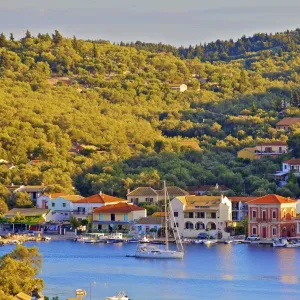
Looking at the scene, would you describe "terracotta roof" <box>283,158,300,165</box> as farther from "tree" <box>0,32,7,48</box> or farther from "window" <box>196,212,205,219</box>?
"tree" <box>0,32,7,48</box>

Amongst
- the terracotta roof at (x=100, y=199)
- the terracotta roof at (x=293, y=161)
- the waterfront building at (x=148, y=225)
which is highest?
the terracotta roof at (x=293, y=161)

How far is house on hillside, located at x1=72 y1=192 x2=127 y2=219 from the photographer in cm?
6369

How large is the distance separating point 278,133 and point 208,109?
11.5m

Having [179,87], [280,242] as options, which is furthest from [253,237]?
[179,87]

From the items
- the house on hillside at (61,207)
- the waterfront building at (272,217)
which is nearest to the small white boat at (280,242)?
the waterfront building at (272,217)

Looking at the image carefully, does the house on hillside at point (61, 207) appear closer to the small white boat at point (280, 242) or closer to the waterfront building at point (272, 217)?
the waterfront building at point (272, 217)

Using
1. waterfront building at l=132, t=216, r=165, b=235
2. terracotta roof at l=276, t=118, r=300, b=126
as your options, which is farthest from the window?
terracotta roof at l=276, t=118, r=300, b=126

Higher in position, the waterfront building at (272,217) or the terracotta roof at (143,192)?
the terracotta roof at (143,192)

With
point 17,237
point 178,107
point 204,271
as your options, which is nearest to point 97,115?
point 178,107

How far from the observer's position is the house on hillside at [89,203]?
63688 millimetres

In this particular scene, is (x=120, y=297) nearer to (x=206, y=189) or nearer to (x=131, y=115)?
(x=206, y=189)

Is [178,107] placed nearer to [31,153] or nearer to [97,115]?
[97,115]

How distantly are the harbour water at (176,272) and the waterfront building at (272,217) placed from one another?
2.00 meters

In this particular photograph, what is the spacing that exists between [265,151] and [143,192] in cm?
1000
